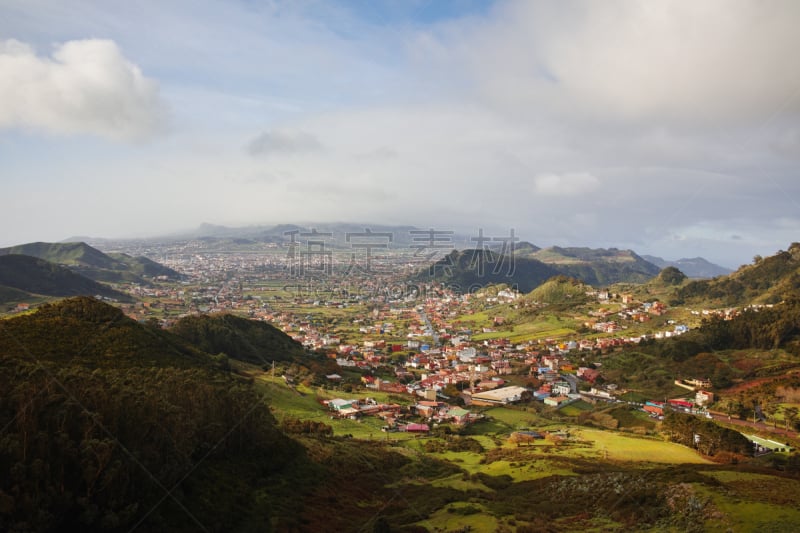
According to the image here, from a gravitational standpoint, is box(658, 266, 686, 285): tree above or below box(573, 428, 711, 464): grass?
above

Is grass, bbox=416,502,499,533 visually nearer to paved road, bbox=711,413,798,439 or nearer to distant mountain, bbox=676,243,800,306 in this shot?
paved road, bbox=711,413,798,439

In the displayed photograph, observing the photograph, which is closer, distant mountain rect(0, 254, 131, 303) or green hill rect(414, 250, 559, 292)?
distant mountain rect(0, 254, 131, 303)

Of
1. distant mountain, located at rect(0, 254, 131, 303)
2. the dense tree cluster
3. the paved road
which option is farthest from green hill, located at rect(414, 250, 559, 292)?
the dense tree cluster

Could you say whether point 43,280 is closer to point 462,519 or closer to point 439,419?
point 439,419

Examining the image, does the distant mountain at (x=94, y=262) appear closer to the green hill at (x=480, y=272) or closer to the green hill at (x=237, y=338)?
→ the green hill at (x=480, y=272)

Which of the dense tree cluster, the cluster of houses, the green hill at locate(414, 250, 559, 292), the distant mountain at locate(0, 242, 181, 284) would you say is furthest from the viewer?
the green hill at locate(414, 250, 559, 292)

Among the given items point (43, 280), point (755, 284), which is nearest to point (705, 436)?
point (755, 284)
